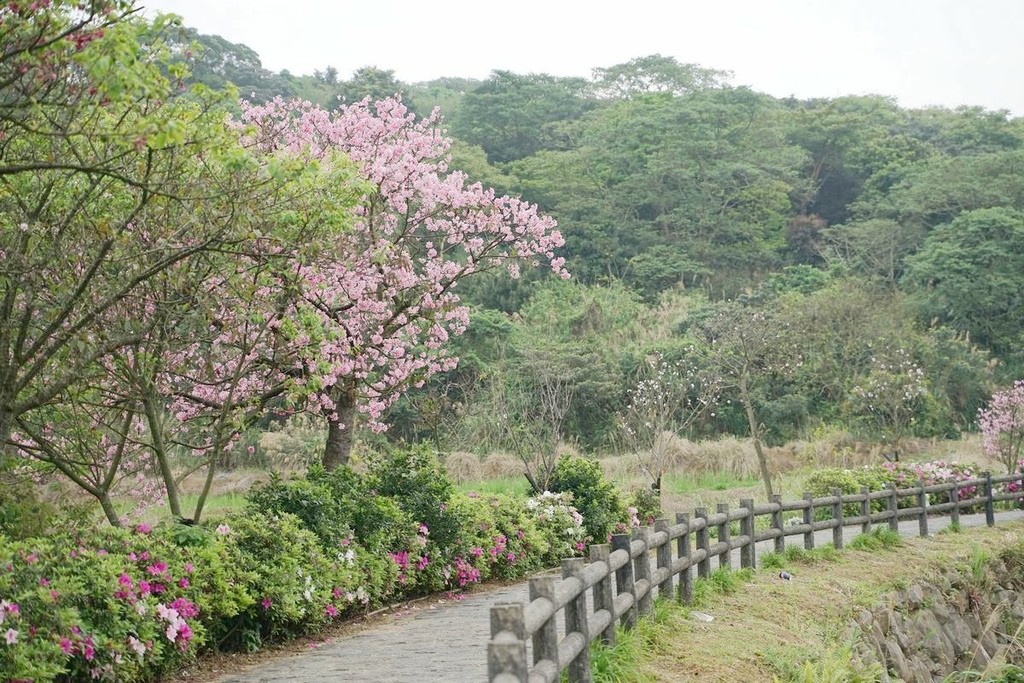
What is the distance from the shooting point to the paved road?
316 inches

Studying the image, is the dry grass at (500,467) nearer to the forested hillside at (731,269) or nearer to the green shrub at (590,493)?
the forested hillside at (731,269)

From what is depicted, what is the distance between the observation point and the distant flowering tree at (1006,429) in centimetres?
2675

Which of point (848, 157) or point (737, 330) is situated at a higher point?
point (848, 157)

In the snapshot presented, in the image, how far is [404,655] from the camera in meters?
8.88

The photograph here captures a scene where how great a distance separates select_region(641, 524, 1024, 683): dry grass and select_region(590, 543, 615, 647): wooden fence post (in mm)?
338

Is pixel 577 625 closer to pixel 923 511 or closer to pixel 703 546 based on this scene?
pixel 703 546

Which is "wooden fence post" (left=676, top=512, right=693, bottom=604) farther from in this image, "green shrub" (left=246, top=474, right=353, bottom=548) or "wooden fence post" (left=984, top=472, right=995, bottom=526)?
"wooden fence post" (left=984, top=472, right=995, bottom=526)

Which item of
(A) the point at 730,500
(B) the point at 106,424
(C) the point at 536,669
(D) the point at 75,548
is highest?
(B) the point at 106,424

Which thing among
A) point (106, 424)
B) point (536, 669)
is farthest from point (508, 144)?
point (536, 669)

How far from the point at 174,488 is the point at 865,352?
31091 millimetres

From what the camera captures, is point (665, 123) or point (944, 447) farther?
point (665, 123)

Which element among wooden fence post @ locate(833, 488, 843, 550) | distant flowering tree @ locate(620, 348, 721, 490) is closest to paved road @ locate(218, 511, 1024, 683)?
wooden fence post @ locate(833, 488, 843, 550)

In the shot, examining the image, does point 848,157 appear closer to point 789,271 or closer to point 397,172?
point 789,271

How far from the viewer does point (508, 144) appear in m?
56.8
